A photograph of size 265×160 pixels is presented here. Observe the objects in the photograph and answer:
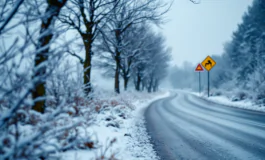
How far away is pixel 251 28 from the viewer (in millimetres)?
28797

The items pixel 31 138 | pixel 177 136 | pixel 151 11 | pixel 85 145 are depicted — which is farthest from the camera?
pixel 151 11

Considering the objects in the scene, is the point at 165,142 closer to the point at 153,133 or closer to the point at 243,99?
the point at 153,133

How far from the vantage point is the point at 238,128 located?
6.00 m

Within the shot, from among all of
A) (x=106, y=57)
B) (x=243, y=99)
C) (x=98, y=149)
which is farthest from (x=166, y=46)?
(x=98, y=149)

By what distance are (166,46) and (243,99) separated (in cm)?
1509

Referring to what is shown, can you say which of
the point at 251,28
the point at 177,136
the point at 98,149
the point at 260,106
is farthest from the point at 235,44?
the point at 98,149

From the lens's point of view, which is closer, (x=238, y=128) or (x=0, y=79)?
(x=0, y=79)

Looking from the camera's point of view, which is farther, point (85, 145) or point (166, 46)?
point (166, 46)

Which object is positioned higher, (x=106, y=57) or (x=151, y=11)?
(x=151, y=11)

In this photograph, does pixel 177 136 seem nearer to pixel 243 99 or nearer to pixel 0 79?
pixel 0 79

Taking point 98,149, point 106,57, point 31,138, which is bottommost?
point 98,149

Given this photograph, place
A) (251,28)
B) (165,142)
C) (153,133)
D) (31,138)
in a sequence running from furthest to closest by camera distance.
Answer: (251,28)
(153,133)
(165,142)
(31,138)

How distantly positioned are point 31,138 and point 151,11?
27.8 feet

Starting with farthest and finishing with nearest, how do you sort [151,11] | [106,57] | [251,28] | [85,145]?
[251,28] < [106,57] < [151,11] < [85,145]
